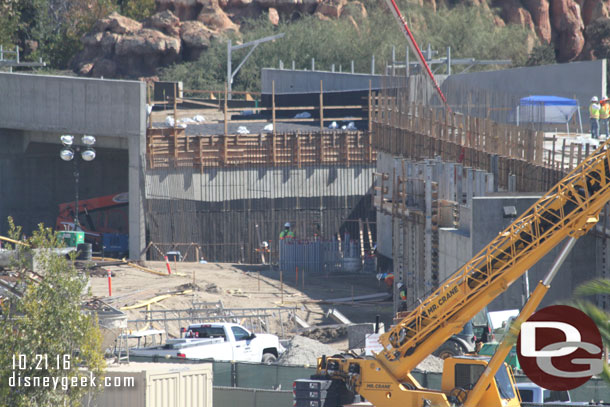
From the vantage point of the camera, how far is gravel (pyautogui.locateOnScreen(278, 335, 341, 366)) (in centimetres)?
2638

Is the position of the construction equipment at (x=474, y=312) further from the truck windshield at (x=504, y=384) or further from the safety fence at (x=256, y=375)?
the safety fence at (x=256, y=375)

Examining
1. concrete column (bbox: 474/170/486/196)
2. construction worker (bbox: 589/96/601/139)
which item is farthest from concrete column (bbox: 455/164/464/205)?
construction worker (bbox: 589/96/601/139)

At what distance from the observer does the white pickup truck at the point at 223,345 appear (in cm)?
2595

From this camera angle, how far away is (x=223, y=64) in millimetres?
85938

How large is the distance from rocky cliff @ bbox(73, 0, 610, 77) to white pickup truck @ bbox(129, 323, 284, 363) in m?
60.3

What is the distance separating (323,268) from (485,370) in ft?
90.1

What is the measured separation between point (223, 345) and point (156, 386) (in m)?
7.30

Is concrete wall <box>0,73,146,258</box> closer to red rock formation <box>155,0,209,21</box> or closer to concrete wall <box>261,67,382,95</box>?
concrete wall <box>261,67,382,95</box>

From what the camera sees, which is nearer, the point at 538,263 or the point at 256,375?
the point at 256,375

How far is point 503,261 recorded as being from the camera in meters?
20.2

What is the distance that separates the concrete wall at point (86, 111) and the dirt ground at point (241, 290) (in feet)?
15.1

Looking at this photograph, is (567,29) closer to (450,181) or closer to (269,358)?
(450,181)

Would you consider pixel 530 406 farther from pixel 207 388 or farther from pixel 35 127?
pixel 35 127

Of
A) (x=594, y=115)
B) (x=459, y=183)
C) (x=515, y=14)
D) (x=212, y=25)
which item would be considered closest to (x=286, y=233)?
(x=594, y=115)
